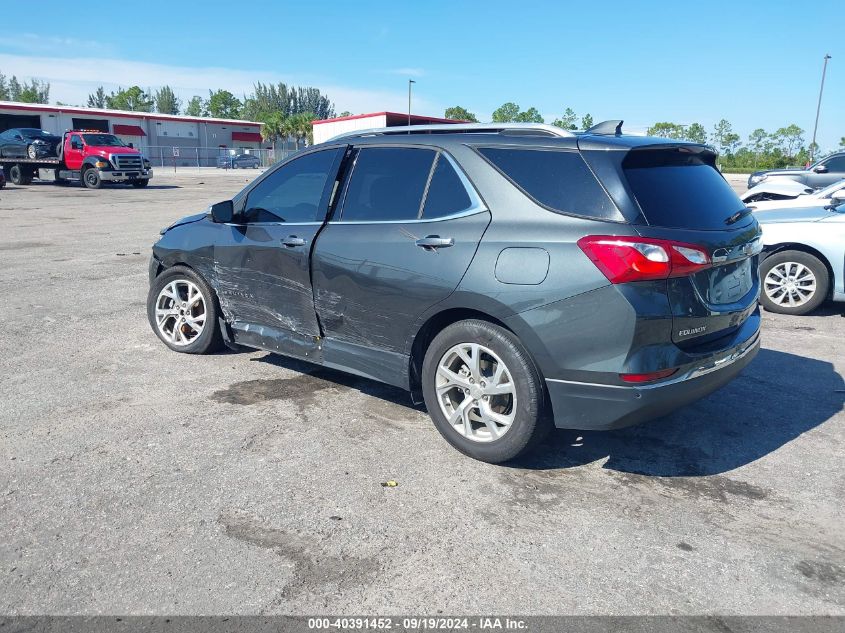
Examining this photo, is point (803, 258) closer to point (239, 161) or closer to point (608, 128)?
point (608, 128)

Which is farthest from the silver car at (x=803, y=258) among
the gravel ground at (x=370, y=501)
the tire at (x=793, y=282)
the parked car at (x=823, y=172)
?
the parked car at (x=823, y=172)

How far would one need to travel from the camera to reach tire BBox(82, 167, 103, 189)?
28.8m

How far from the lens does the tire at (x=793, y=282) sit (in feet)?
24.8

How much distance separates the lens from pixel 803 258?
299 inches

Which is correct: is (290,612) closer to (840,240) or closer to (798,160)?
(840,240)

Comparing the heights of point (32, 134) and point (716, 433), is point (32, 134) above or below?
above

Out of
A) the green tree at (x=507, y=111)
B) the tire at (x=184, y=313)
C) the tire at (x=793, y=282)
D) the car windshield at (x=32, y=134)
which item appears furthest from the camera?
the green tree at (x=507, y=111)

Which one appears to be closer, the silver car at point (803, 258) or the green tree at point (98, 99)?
the silver car at point (803, 258)

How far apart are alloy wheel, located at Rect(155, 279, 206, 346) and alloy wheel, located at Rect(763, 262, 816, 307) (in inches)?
240

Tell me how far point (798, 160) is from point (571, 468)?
249ft

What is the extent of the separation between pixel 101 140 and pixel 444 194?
98.2 feet

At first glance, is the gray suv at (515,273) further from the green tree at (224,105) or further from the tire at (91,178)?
the green tree at (224,105)

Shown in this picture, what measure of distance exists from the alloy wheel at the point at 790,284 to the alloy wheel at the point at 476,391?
5.27 meters

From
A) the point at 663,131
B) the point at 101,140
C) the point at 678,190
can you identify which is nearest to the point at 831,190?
the point at 678,190
